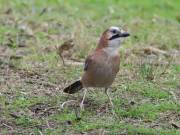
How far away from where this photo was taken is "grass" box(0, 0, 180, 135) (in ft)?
23.1

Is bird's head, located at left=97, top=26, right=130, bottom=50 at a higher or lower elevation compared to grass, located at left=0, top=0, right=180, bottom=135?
higher

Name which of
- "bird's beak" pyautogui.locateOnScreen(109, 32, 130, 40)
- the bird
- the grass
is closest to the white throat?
the bird

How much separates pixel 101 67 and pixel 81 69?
1.99 metres

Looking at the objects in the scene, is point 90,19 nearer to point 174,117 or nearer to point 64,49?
point 64,49

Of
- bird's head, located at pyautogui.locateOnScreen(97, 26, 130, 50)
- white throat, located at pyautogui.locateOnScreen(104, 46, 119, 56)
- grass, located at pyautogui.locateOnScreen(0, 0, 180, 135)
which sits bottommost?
grass, located at pyautogui.locateOnScreen(0, 0, 180, 135)

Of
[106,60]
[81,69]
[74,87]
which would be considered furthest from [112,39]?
[81,69]

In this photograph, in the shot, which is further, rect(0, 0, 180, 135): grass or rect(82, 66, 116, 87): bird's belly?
rect(82, 66, 116, 87): bird's belly

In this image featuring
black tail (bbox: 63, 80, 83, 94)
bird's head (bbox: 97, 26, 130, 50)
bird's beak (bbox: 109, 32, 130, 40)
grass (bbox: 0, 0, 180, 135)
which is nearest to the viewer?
grass (bbox: 0, 0, 180, 135)

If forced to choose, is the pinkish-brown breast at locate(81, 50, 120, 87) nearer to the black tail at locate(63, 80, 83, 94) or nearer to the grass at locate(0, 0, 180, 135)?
the grass at locate(0, 0, 180, 135)

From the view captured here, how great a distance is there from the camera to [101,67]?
730cm

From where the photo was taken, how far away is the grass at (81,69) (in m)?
7.04

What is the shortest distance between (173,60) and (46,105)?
278 cm

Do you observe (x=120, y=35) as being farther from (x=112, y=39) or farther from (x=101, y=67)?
(x=101, y=67)

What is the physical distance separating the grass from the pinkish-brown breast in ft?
1.05
